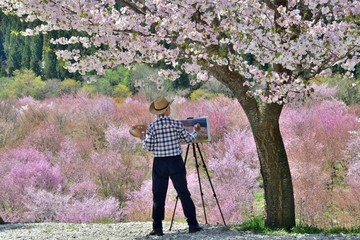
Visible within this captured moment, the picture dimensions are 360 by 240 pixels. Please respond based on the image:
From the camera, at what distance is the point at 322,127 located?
65.6 ft

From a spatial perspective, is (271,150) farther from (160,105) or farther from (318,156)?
(318,156)

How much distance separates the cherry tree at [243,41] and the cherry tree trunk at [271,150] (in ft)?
0.04

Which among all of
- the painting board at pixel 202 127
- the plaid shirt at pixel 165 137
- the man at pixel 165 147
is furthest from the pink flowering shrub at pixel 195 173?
the plaid shirt at pixel 165 137

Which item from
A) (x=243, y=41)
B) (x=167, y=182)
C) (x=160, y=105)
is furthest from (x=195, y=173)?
(x=243, y=41)

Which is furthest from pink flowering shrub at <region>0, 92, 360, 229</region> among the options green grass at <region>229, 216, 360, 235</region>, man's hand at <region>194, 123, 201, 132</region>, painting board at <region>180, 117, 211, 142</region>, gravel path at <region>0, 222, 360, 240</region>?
man's hand at <region>194, 123, 201, 132</region>

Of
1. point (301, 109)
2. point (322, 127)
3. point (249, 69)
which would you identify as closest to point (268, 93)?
point (249, 69)

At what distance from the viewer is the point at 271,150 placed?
24.1 feet

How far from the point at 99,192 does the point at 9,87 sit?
34.8 meters

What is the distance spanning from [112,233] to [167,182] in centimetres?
127

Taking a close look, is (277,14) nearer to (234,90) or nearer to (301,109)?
(234,90)

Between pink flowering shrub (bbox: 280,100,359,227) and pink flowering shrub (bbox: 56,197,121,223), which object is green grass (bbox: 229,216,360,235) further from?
pink flowering shrub (bbox: 56,197,121,223)

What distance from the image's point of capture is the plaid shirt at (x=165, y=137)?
Result: 672cm

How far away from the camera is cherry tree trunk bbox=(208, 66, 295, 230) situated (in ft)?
24.0

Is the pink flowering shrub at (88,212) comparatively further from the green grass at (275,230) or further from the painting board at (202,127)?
the painting board at (202,127)
